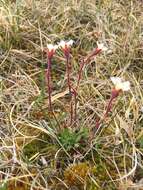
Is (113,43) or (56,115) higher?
(113,43)

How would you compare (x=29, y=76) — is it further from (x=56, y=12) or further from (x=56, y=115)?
(x=56, y=12)

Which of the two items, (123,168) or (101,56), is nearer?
(123,168)

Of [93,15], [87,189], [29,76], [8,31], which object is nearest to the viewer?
[87,189]

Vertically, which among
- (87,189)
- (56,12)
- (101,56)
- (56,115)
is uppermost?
(56,12)

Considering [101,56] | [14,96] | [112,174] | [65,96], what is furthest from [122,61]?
[112,174]

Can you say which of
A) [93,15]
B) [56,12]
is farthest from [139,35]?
[56,12]

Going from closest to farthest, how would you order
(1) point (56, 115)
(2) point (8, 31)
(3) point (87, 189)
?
(3) point (87, 189), (1) point (56, 115), (2) point (8, 31)

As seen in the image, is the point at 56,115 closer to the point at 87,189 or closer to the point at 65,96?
the point at 65,96
